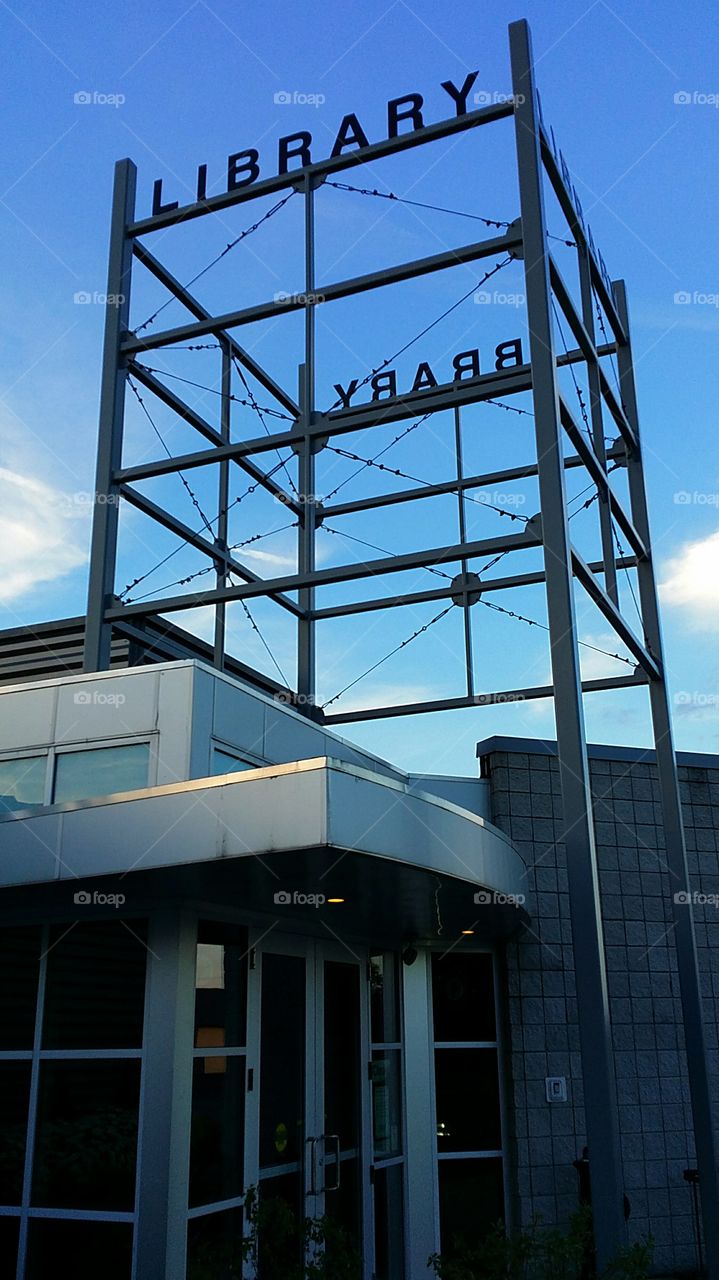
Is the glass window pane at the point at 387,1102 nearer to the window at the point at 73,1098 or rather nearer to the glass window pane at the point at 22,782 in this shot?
the window at the point at 73,1098

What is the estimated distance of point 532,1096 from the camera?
10539 millimetres

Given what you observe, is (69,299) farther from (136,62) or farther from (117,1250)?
(117,1250)

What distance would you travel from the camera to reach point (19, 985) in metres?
7.26

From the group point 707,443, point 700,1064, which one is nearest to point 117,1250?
point 700,1064

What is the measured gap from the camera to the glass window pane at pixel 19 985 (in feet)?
23.4

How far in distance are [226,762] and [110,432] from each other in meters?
4.48

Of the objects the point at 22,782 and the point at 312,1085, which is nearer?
the point at 22,782

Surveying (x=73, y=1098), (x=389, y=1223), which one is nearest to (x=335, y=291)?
(x=73, y=1098)

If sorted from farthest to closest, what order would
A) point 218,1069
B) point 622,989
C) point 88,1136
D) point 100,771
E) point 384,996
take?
point 622,989, point 384,996, point 100,771, point 218,1069, point 88,1136

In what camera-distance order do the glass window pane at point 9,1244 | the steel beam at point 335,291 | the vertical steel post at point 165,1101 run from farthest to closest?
the steel beam at point 335,291 → the glass window pane at point 9,1244 → the vertical steel post at point 165,1101

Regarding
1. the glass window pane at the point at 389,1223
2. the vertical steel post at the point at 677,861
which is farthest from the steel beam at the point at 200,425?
the glass window pane at the point at 389,1223

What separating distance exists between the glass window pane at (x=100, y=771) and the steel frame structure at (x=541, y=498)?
2.36 meters

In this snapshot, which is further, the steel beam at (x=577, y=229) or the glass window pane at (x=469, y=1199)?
the glass window pane at (x=469, y=1199)

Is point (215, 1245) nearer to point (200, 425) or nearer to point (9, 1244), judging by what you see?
point (9, 1244)
